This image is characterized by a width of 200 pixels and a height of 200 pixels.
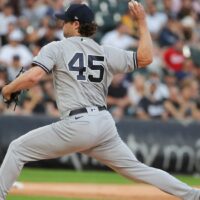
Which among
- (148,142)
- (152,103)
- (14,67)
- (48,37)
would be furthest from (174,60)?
(14,67)

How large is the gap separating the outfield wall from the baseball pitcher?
6818mm

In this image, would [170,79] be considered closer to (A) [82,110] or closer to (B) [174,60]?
(B) [174,60]

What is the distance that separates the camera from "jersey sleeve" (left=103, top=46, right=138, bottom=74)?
22.9ft

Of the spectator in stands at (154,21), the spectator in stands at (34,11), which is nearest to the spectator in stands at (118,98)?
the spectator in stands at (154,21)

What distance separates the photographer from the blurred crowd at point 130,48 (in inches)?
583

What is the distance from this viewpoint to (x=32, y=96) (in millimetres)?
14383

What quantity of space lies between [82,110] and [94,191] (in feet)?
12.3

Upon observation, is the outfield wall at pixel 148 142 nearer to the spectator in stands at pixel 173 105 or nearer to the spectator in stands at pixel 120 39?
the spectator in stands at pixel 173 105

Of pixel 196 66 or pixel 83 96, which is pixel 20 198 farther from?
pixel 196 66

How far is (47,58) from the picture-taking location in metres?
6.61

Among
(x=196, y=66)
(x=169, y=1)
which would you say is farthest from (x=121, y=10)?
(x=196, y=66)

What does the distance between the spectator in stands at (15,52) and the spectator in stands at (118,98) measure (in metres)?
1.91

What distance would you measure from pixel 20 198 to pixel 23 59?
21.4 ft

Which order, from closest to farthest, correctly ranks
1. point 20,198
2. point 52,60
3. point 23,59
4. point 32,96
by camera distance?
point 52,60 → point 20,198 → point 32,96 → point 23,59
